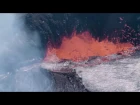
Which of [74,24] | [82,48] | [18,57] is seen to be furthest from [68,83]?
[74,24]

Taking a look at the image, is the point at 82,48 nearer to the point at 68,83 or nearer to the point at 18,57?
the point at 68,83

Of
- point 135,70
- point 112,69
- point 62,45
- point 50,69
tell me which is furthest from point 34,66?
point 135,70

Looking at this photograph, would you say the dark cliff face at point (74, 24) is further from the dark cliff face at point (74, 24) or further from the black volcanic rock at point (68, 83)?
the black volcanic rock at point (68, 83)

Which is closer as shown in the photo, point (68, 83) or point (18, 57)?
point (68, 83)

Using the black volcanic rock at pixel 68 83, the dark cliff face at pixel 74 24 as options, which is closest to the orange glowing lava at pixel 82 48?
the dark cliff face at pixel 74 24

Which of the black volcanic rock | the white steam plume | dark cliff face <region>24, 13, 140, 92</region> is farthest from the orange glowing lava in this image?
the black volcanic rock

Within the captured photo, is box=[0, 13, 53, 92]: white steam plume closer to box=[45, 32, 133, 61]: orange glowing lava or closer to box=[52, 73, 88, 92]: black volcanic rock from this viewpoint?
box=[52, 73, 88, 92]: black volcanic rock
